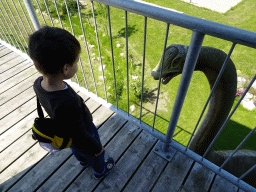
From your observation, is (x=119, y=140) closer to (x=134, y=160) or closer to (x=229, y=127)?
(x=134, y=160)

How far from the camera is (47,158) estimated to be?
74.4 inches

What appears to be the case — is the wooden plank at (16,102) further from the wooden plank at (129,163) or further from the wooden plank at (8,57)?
the wooden plank at (129,163)

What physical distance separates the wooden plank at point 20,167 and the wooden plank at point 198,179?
148 centimetres

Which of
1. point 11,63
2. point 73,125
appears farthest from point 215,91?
point 11,63

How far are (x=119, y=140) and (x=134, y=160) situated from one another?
0.27 m

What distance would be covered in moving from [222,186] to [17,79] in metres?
2.96

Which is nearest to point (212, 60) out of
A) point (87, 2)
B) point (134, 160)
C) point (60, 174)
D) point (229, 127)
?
point (134, 160)

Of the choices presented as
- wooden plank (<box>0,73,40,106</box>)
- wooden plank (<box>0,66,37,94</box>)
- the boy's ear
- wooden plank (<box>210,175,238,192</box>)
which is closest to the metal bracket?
wooden plank (<box>210,175,238,192</box>)

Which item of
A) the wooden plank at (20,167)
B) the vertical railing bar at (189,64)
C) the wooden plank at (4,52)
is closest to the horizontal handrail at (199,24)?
the vertical railing bar at (189,64)

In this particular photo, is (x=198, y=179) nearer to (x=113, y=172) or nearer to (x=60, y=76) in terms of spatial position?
(x=113, y=172)

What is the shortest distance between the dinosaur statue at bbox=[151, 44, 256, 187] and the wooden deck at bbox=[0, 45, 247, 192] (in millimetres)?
452

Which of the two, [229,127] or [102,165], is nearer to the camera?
[102,165]

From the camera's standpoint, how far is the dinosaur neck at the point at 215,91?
5.05ft

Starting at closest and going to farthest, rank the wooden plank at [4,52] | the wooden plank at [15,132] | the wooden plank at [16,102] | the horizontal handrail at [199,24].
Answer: the horizontal handrail at [199,24]
the wooden plank at [15,132]
the wooden plank at [16,102]
the wooden plank at [4,52]
